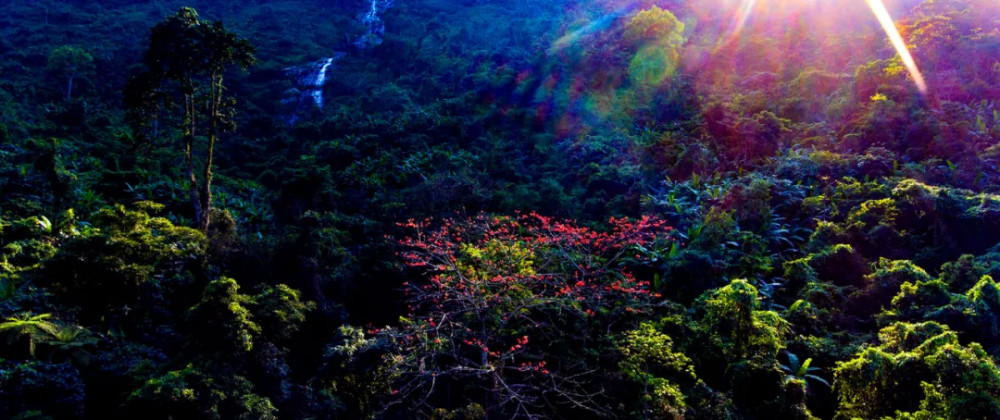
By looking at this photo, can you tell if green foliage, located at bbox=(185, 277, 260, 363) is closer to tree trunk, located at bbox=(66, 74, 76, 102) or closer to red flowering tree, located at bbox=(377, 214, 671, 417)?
red flowering tree, located at bbox=(377, 214, 671, 417)

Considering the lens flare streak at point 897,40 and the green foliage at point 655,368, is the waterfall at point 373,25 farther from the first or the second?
Answer: the green foliage at point 655,368

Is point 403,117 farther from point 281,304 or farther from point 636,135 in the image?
point 281,304

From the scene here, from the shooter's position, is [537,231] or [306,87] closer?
[537,231]

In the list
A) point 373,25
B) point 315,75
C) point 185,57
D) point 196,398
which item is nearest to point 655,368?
point 196,398

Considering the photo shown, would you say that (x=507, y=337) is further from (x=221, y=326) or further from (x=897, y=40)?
(x=897, y=40)

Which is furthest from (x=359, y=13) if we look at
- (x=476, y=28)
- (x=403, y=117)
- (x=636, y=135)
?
(x=636, y=135)

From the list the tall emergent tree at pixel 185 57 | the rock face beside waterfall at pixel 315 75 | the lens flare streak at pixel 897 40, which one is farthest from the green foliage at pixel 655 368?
the rock face beside waterfall at pixel 315 75
